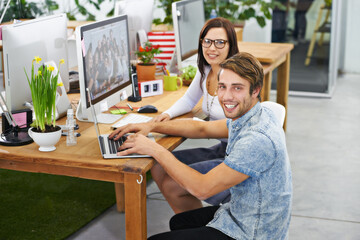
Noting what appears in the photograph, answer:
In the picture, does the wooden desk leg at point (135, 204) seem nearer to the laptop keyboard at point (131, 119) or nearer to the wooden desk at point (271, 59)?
the laptop keyboard at point (131, 119)

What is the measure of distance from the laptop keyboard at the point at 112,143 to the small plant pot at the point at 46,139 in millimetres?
195

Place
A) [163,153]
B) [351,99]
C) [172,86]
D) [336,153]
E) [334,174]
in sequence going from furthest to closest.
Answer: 1. [351,99]
2. [336,153]
3. [334,174]
4. [172,86]
5. [163,153]

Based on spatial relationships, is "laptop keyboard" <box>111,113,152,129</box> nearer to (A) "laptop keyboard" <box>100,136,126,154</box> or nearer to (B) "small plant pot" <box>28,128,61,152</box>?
(A) "laptop keyboard" <box>100,136,126,154</box>

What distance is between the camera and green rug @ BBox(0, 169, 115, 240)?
306 centimetres

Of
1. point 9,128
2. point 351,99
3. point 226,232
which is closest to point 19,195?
point 9,128

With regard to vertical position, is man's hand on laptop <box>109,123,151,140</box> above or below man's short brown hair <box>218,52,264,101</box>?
below

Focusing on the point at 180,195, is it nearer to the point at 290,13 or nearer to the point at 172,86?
the point at 172,86

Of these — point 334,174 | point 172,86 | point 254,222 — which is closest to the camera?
point 254,222

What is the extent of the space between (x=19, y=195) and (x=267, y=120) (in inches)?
87.4

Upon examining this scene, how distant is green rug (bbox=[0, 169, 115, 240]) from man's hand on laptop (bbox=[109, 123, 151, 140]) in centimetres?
89

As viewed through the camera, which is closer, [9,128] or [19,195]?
[9,128]

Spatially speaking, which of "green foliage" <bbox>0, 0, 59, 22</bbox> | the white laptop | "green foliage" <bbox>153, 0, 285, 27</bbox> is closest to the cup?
the white laptop

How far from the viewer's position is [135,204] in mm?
2076

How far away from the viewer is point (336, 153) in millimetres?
4336
